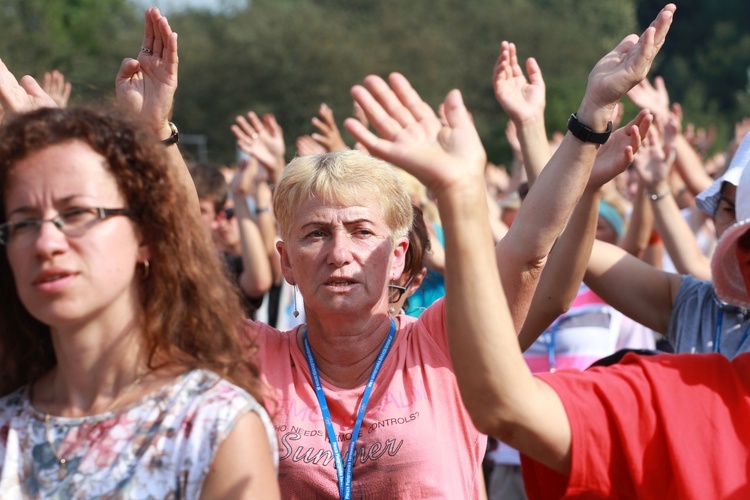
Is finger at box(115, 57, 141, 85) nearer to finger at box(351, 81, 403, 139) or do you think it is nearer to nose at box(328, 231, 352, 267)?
nose at box(328, 231, 352, 267)

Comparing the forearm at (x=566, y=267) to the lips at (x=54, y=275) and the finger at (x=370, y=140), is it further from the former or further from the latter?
the lips at (x=54, y=275)

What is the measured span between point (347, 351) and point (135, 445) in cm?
103

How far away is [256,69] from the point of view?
45.1 meters

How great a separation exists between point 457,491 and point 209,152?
41.2 meters

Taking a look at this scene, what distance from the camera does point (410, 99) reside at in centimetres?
193

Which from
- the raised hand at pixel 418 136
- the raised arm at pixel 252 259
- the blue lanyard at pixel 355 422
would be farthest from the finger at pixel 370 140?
the raised arm at pixel 252 259

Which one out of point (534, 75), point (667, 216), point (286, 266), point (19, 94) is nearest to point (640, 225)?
point (667, 216)

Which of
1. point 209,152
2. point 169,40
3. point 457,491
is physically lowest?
point 457,491

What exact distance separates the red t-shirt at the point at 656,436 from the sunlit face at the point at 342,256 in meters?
0.90

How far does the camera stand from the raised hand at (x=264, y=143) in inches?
241

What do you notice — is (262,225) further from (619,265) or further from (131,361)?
(131,361)

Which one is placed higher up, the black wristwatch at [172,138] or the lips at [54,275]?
the black wristwatch at [172,138]

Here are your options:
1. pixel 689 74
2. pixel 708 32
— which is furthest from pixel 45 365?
pixel 708 32

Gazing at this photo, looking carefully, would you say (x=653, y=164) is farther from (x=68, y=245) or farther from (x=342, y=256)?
(x=68, y=245)
